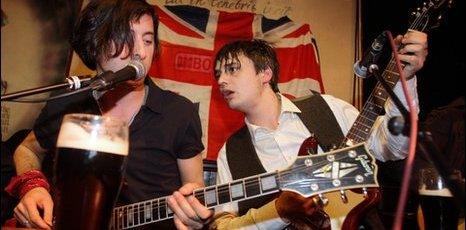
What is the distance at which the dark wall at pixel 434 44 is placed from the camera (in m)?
3.57

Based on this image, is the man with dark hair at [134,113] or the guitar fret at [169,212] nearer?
the guitar fret at [169,212]

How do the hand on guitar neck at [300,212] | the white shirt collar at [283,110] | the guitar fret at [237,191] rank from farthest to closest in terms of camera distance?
1. the white shirt collar at [283,110]
2. the hand on guitar neck at [300,212]
3. the guitar fret at [237,191]

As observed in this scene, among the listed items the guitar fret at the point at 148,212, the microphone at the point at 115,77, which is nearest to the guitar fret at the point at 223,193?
the guitar fret at the point at 148,212

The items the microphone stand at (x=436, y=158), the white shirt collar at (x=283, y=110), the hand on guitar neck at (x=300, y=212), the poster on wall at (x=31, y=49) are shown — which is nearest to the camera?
the microphone stand at (x=436, y=158)

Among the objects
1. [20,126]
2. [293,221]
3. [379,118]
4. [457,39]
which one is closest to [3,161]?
[20,126]

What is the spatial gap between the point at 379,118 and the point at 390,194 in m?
1.75

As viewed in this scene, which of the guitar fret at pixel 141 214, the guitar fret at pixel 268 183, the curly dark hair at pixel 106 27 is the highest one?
the curly dark hair at pixel 106 27

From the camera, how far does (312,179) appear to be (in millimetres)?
1383

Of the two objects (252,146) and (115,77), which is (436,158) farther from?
(252,146)

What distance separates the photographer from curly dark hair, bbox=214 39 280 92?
3084 mm

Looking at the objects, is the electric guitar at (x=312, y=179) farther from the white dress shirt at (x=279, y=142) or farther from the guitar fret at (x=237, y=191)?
the white dress shirt at (x=279, y=142)

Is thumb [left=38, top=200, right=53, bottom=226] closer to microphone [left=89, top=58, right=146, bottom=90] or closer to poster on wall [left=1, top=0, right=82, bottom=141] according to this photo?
microphone [left=89, top=58, right=146, bottom=90]

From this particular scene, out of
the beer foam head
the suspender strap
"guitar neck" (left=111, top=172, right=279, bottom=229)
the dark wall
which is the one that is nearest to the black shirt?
"guitar neck" (left=111, top=172, right=279, bottom=229)

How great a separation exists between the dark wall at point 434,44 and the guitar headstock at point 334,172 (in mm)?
2315
